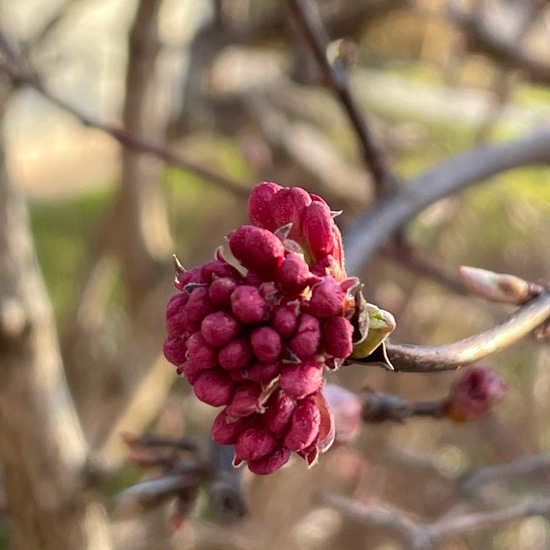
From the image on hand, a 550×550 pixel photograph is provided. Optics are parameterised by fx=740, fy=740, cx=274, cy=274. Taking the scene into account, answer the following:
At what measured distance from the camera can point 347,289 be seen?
1.53 feet

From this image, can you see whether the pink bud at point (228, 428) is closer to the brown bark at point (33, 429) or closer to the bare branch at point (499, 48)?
the brown bark at point (33, 429)

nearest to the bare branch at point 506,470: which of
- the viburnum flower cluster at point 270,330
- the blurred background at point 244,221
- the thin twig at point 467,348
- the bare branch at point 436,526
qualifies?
the blurred background at point 244,221

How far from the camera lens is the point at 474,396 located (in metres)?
0.86

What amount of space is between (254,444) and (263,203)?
17cm

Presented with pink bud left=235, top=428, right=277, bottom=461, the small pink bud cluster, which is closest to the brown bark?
the small pink bud cluster

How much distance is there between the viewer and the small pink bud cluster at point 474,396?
2.81ft

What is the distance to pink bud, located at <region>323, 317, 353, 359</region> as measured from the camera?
441 mm

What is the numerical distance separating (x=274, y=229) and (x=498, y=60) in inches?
60.5

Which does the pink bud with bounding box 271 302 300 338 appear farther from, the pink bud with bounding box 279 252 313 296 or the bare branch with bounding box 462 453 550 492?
the bare branch with bounding box 462 453 550 492

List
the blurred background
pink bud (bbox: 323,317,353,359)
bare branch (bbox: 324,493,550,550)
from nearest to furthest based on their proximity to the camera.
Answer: pink bud (bbox: 323,317,353,359) < bare branch (bbox: 324,493,550,550) < the blurred background

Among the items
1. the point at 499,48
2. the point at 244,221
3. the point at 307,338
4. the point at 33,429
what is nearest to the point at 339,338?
the point at 307,338

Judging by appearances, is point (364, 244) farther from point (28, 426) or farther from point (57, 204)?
point (57, 204)

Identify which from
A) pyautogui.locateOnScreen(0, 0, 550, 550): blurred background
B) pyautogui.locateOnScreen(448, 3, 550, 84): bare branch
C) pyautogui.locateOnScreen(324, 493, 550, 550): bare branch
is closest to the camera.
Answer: pyautogui.locateOnScreen(324, 493, 550, 550): bare branch

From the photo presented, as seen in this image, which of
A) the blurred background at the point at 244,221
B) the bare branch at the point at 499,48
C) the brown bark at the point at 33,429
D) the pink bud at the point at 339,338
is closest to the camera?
the pink bud at the point at 339,338
